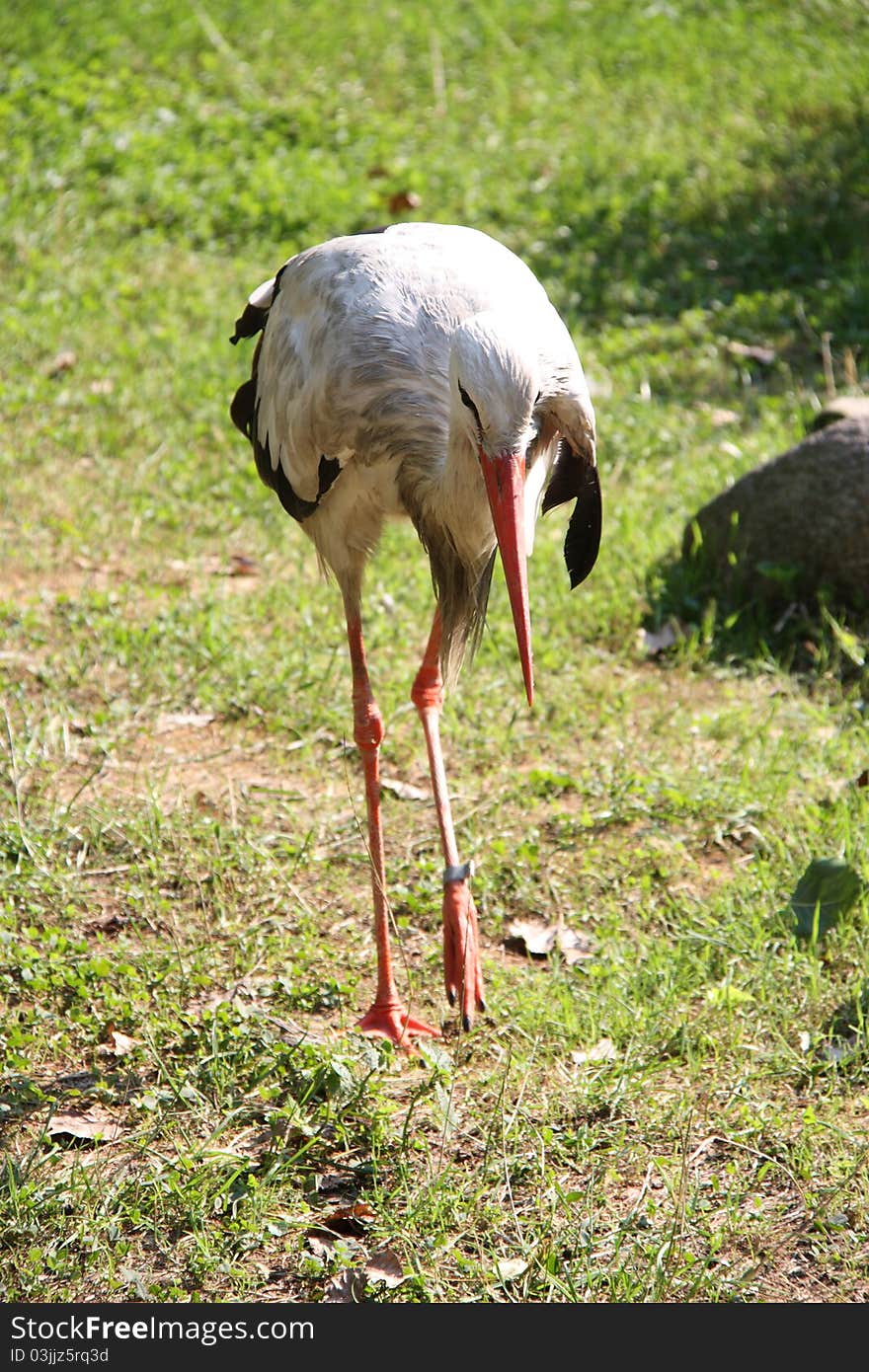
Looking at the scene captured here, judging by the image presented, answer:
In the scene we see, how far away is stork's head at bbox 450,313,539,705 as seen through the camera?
9.66 ft

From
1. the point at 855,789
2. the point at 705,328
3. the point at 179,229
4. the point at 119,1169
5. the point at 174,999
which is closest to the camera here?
the point at 119,1169

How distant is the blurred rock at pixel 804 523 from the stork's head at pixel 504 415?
2.14m

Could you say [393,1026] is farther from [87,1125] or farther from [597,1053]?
[87,1125]

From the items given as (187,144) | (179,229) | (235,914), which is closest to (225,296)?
(179,229)

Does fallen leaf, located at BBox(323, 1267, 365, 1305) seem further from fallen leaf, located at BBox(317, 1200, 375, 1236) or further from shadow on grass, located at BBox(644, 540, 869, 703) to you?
shadow on grass, located at BBox(644, 540, 869, 703)

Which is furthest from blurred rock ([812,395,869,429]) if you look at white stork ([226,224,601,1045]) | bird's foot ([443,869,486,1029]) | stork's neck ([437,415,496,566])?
bird's foot ([443,869,486,1029])

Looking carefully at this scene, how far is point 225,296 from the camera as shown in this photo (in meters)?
7.26

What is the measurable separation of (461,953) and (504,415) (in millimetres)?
1258

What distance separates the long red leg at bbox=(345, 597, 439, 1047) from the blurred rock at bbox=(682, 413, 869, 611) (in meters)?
1.81

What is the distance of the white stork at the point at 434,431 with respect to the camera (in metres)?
3.00

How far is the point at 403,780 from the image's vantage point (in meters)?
4.40

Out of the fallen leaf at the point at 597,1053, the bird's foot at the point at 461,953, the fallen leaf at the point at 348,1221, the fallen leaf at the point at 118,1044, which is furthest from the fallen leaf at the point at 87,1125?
the fallen leaf at the point at 597,1053
